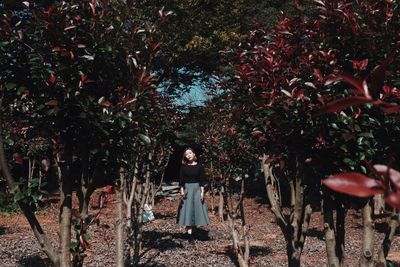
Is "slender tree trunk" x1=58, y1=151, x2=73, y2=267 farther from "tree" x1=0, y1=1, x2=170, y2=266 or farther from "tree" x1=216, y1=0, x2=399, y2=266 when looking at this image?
"tree" x1=216, y1=0, x2=399, y2=266

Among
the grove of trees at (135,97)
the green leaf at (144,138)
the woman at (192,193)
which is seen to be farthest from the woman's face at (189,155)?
the green leaf at (144,138)

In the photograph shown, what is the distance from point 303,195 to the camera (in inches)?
149

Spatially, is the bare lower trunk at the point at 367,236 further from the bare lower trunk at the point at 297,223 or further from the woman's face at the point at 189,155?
the woman's face at the point at 189,155

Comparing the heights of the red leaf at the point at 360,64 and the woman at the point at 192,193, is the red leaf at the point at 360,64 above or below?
above

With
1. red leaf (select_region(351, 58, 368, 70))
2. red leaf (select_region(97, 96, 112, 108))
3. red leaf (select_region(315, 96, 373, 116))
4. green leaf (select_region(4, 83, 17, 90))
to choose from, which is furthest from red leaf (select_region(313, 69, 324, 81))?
red leaf (select_region(315, 96, 373, 116))

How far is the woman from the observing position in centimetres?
908

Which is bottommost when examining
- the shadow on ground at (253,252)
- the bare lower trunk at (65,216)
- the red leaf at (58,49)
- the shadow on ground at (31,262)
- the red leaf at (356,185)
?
the shadow on ground at (253,252)

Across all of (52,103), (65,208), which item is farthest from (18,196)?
(52,103)

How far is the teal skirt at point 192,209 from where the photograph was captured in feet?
29.7

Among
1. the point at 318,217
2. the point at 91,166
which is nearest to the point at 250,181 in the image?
the point at 318,217

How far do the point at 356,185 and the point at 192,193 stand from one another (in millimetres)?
8565

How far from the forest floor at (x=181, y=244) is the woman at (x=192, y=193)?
0.32 m

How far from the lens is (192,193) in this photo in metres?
9.30

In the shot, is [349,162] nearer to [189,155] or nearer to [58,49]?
[58,49]
